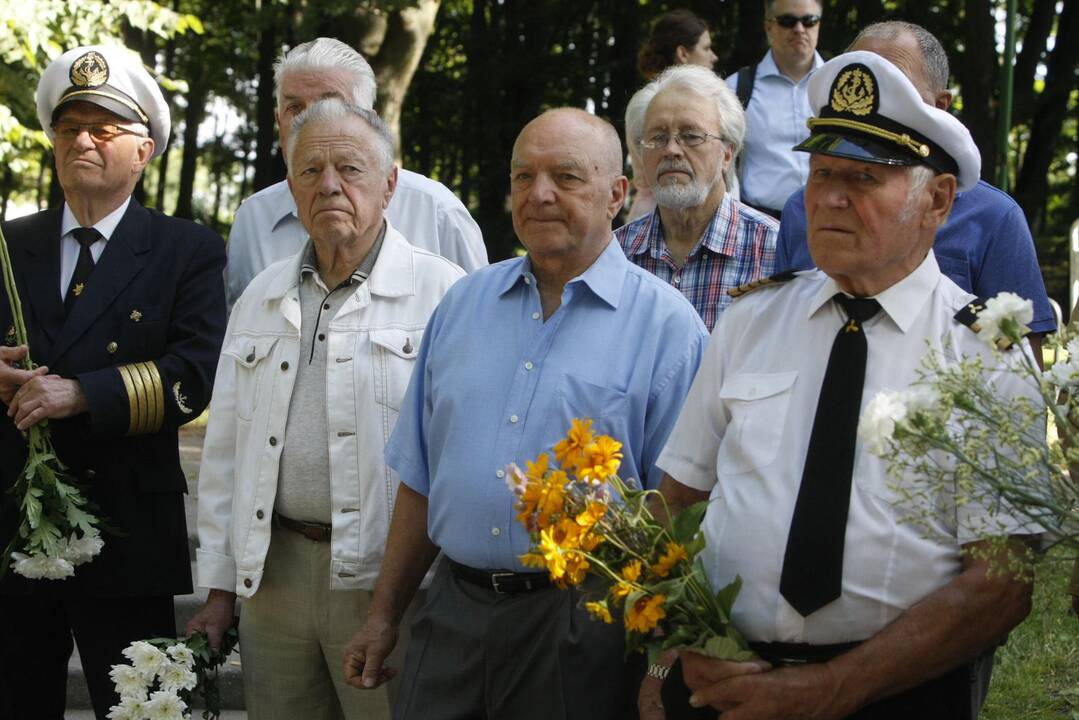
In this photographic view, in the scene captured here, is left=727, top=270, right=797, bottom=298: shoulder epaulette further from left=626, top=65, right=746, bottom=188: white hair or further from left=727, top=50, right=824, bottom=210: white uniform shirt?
left=727, top=50, right=824, bottom=210: white uniform shirt

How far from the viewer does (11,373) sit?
396cm

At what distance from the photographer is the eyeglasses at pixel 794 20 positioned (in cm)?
580

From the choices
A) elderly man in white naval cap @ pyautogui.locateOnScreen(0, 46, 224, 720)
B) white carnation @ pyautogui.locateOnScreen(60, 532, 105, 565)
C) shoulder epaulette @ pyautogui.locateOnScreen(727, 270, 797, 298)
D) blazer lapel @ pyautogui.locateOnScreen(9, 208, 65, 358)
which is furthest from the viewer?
blazer lapel @ pyautogui.locateOnScreen(9, 208, 65, 358)

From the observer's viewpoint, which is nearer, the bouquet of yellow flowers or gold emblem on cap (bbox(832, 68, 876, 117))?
the bouquet of yellow flowers

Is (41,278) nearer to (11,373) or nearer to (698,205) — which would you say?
(11,373)

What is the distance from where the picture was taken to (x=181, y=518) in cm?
420

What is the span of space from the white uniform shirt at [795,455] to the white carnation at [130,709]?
1769 millimetres

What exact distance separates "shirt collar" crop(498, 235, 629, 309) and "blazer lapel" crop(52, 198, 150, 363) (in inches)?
51.8

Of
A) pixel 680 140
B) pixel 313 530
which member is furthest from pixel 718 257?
pixel 313 530

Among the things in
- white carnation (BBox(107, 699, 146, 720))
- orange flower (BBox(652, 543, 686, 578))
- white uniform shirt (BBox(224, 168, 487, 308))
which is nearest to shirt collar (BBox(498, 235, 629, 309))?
orange flower (BBox(652, 543, 686, 578))

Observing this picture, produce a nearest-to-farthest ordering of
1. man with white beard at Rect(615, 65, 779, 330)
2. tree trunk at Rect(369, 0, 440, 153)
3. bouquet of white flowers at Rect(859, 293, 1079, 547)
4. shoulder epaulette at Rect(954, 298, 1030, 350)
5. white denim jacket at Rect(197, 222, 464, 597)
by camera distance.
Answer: bouquet of white flowers at Rect(859, 293, 1079, 547) → shoulder epaulette at Rect(954, 298, 1030, 350) → white denim jacket at Rect(197, 222, 464, 597) → man with white beard at Rect(615, 65, 779, 330) → tree trunk at Rect(369, 0, 440, 153)

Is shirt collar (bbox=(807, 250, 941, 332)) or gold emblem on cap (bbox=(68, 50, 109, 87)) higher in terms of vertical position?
gold emblem on cap (bbox=(68, 50, 109, 87))

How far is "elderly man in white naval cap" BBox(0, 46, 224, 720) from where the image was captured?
4.05 m

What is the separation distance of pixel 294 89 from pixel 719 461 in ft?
8.74
